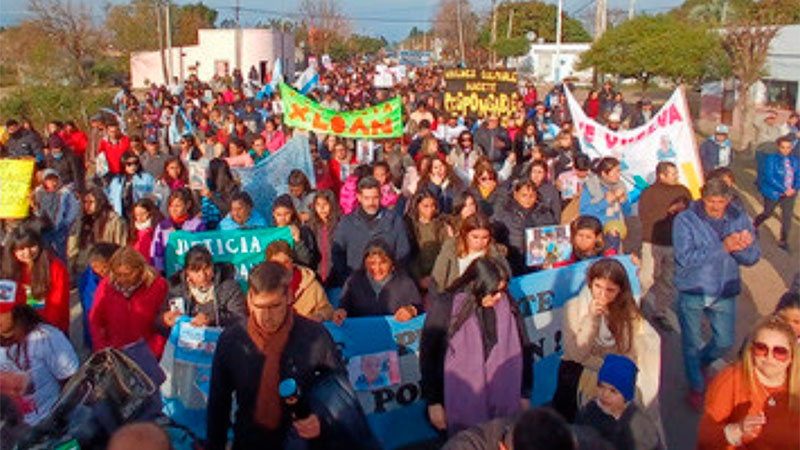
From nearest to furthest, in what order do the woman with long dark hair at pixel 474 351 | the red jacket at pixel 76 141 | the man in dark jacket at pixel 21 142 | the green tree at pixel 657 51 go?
the woman with long dark hair at pixel 474 351, the man in dark jacket at pixel 21 142, the red jacket at pixel 76 141, the green tree at pixel 657 51

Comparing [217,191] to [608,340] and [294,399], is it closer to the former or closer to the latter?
[608,340]

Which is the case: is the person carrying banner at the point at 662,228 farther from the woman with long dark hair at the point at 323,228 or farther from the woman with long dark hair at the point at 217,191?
the woman with long dark hair at the point at 217,191

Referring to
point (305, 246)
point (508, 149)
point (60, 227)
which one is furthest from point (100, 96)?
point (305, 246)

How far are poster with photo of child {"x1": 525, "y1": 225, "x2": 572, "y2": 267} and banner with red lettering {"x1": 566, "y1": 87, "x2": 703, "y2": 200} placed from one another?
4.03m

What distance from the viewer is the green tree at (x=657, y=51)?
66.8 ft

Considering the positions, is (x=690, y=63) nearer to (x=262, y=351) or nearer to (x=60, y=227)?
(x=60, y=227)

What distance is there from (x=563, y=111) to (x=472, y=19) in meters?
47.2

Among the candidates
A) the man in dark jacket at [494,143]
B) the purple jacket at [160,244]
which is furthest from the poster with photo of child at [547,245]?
the man in dark jacket at [494,143]

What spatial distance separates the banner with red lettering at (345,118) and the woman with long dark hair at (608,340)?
689cm

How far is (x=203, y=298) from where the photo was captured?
4742 millimetres

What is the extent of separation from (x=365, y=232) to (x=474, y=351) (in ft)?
7.87

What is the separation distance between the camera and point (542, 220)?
6.35m

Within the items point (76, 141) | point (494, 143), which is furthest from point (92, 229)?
point (494, 143)

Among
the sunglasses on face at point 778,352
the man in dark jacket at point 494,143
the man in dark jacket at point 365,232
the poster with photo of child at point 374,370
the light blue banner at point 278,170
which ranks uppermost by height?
the man in dark jacket at point 494,143
